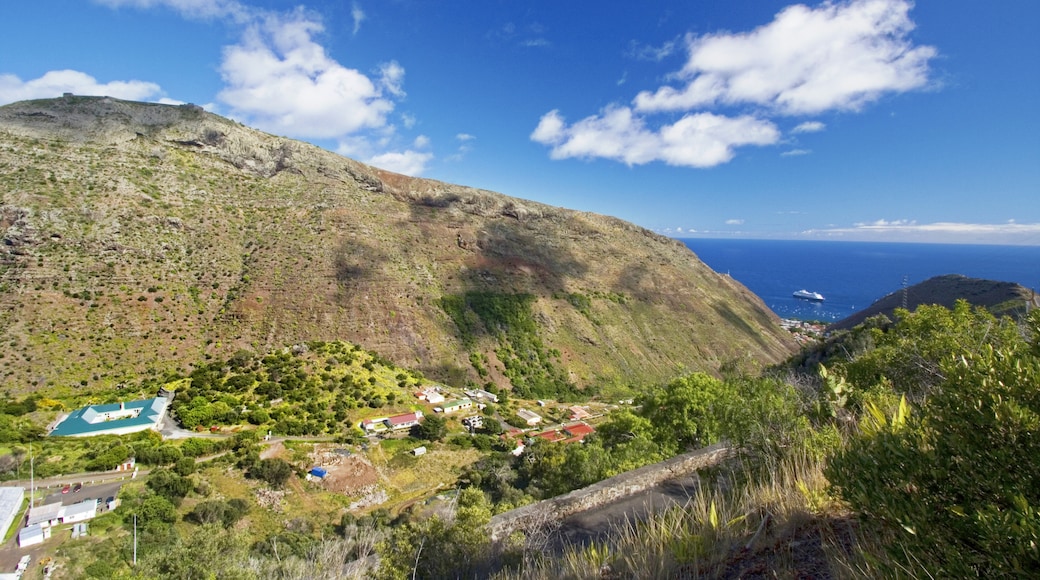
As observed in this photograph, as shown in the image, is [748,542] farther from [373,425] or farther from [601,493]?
[373,425]

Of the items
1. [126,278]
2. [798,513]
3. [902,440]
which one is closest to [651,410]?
[798,513]

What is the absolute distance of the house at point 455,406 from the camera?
1475 inches

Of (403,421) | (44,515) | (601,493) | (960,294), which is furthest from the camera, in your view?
(960,294)

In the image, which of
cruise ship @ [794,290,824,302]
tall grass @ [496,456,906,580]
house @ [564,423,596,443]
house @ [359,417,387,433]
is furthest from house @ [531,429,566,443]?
cruise ship @ [794,290,824,302]

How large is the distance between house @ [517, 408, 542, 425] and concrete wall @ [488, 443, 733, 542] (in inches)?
1293

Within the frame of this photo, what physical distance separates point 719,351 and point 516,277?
32.9 meters

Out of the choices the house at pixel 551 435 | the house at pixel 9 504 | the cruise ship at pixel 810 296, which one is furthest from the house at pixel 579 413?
the cruise ship at pixel 810 296

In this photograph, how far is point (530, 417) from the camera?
39.6m

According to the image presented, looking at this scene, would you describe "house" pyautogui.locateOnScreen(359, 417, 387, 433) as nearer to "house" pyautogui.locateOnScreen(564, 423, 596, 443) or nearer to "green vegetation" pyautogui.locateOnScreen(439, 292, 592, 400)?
"house" pyautogui.locateOnScreen(564, 423, 596, 443)

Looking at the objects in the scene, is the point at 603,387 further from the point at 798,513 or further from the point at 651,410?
the point at 798,513

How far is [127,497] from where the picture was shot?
19.7 m

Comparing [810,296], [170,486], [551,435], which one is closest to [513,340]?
[551,435]

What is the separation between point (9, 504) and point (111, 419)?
10815 millimetres

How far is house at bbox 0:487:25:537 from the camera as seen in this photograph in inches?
680
